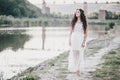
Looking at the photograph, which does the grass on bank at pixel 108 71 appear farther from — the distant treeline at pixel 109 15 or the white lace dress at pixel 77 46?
the distant treeline at pixel 109 15

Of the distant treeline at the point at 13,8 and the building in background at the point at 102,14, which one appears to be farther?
the building in background at the point at 102,14

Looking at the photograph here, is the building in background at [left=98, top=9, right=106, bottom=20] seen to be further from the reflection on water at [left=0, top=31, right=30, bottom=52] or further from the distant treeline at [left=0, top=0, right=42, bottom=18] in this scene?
the reflection on water at [left=0, top=31, right=30, bottom=52]

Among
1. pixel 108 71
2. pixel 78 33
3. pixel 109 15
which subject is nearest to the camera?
pixel 78 33

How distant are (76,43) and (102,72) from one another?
4.63ft

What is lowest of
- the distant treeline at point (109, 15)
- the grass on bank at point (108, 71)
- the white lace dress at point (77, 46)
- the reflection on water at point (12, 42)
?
the distant treeline at point (109, 15)

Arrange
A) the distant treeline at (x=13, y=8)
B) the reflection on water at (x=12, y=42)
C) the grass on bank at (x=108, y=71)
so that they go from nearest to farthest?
the grass on bank at (x=108, y=71), the reflection on water at (x=12, y=42), the distant treeline at (x=13, y=8)

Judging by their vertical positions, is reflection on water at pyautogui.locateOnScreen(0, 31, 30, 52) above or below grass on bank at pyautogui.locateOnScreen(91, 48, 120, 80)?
below

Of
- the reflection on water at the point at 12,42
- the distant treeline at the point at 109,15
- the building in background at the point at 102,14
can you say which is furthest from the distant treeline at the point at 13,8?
the reflection on water at the point at 12,42

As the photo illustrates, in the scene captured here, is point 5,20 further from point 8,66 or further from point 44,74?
point 44,74

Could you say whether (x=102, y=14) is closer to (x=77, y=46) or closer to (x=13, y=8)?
(x=13, y=8)

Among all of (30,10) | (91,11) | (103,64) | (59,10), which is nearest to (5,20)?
(30,10)

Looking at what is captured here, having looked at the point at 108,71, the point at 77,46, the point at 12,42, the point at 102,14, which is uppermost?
the point at 77,46

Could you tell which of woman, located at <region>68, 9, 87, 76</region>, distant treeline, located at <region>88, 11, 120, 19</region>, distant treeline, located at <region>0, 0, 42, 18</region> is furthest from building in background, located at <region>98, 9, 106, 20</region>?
woman, located at <region>68, 9, 87, 76</region>

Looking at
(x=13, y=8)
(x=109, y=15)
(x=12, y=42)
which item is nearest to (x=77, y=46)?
(x=12, y=42)
